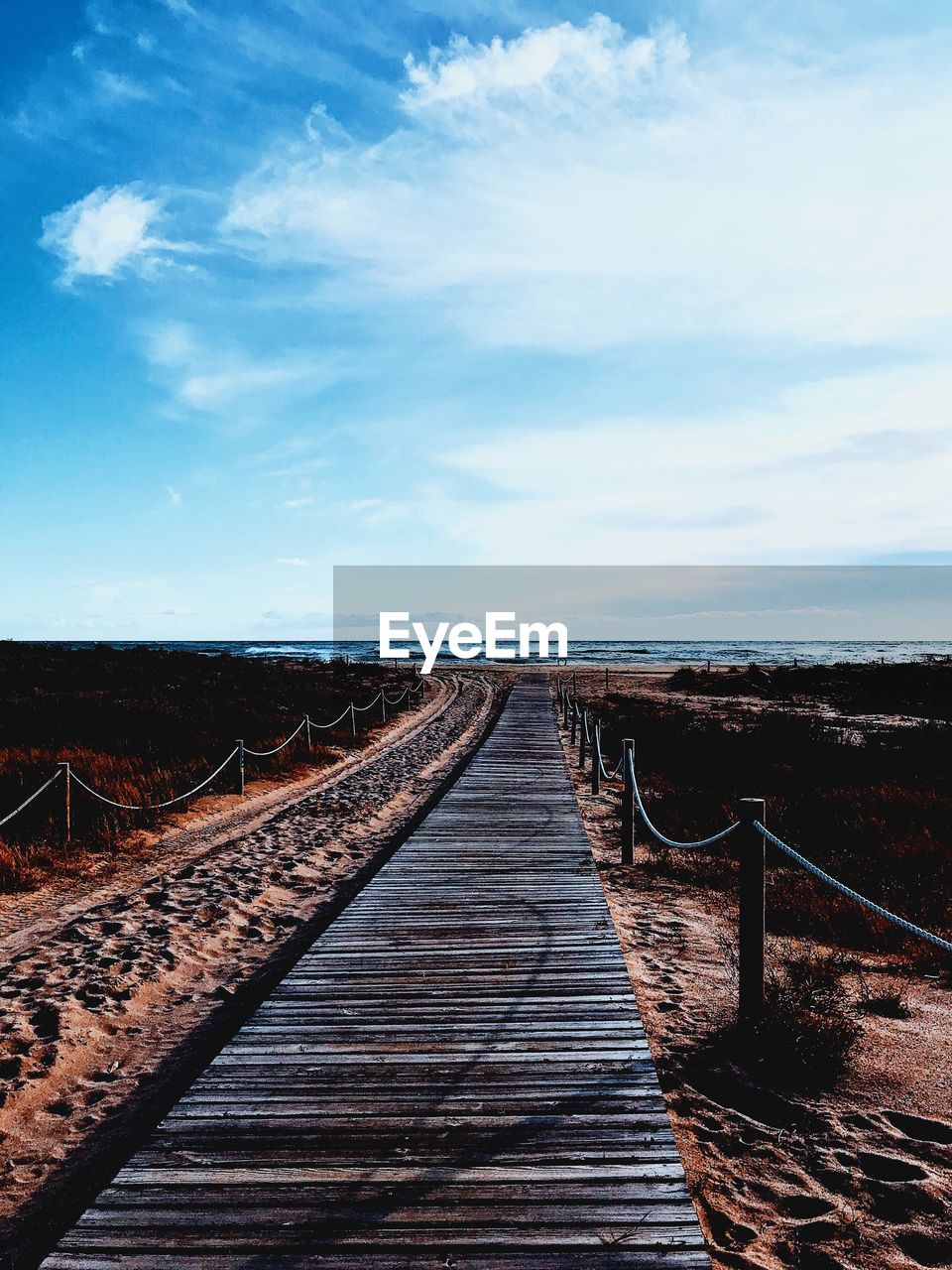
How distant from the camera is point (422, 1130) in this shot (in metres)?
3.28

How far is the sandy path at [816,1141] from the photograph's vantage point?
2908 millimetres

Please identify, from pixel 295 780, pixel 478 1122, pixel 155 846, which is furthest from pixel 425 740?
pixel 478 1122

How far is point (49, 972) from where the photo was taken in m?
5.73

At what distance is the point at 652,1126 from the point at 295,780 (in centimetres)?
1142

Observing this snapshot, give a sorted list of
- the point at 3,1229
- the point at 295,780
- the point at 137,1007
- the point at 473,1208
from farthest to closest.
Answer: the point at 295,780 < the point at 137,1007 < the point at 3,1229 < the point at 473,1208

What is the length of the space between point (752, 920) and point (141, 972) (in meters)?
4.34

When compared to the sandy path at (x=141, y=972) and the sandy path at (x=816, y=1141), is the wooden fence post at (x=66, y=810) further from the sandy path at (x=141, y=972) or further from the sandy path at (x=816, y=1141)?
the sandy path at (x=816, y=1141)

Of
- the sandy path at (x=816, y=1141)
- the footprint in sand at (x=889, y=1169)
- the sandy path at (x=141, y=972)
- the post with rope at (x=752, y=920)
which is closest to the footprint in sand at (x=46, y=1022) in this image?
the sandy path at (x=141, y=972)

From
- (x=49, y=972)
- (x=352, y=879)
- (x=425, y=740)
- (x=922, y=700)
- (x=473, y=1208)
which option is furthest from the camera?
(x=922, y=700)

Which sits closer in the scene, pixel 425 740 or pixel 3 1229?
pixel 3 1229

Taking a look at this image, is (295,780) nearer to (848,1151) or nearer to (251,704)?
(251,704)

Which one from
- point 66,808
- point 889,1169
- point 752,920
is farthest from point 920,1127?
point 66,808

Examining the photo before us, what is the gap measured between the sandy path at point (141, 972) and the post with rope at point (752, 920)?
3.19 m

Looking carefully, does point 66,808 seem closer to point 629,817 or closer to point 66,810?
point 66,810
